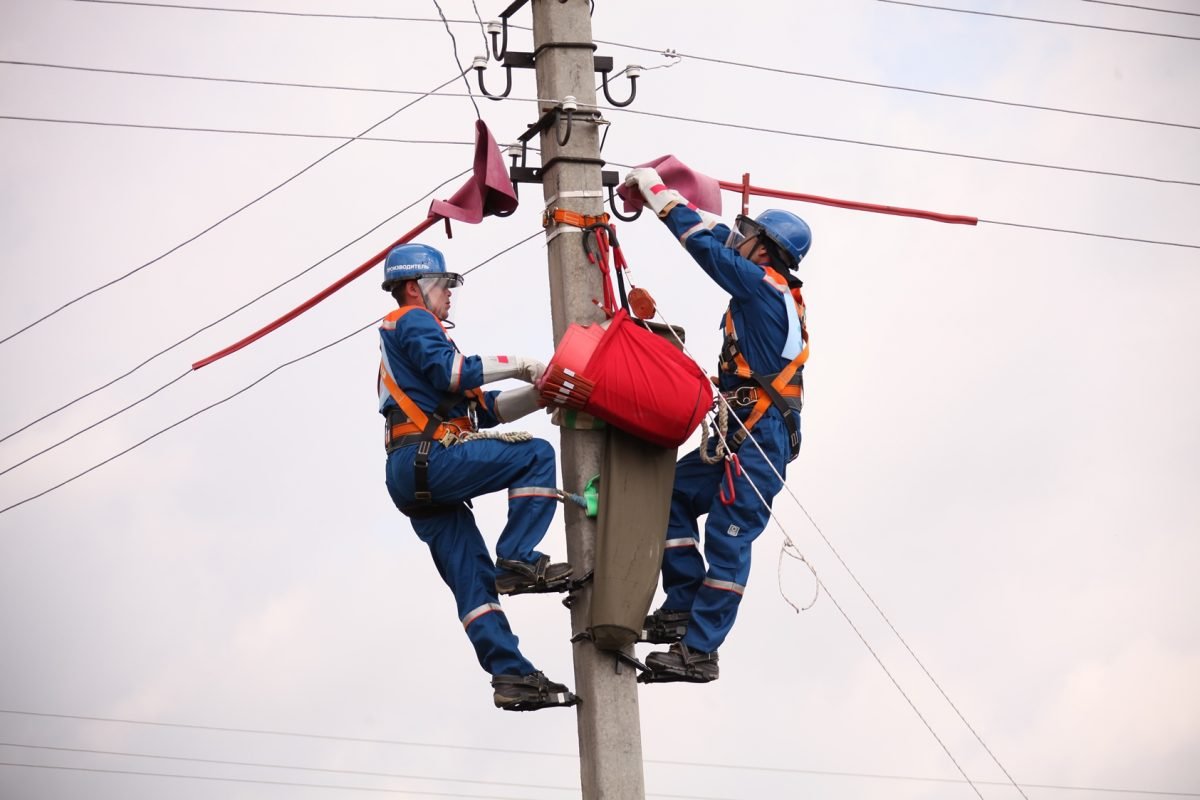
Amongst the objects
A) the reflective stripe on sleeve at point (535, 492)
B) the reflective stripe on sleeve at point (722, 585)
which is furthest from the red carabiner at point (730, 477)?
the reflective stripe on sleeve at point (535, 492)

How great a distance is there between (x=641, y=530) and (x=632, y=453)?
0.36 m

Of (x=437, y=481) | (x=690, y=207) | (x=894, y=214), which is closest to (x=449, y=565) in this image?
(x=437, y=481)

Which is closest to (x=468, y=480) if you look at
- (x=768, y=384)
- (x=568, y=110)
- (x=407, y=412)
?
(x=407, y=412)

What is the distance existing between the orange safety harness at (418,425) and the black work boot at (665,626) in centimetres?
123

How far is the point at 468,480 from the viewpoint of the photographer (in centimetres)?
975

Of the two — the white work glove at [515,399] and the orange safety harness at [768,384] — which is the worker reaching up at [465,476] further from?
the orange safety harness at [768,384]

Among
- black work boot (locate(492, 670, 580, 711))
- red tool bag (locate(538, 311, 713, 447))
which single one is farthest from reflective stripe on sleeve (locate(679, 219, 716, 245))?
black work boot (locate(492, 670, 580, 711))

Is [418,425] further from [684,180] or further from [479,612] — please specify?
[684,180]

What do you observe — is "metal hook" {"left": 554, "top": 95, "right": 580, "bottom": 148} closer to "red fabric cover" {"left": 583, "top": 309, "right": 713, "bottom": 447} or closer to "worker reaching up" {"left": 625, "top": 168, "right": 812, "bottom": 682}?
"worker reaching up" {"left": 625, "top": 168, "right": 812, "bottom": 682}

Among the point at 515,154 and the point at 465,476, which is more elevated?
the point at 515,154

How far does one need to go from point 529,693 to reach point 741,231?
2.54 metres

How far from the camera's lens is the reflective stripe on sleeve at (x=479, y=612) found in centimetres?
980

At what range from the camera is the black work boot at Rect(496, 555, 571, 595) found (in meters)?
9.55

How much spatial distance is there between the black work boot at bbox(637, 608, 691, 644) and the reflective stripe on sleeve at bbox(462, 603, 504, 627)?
0.72m
